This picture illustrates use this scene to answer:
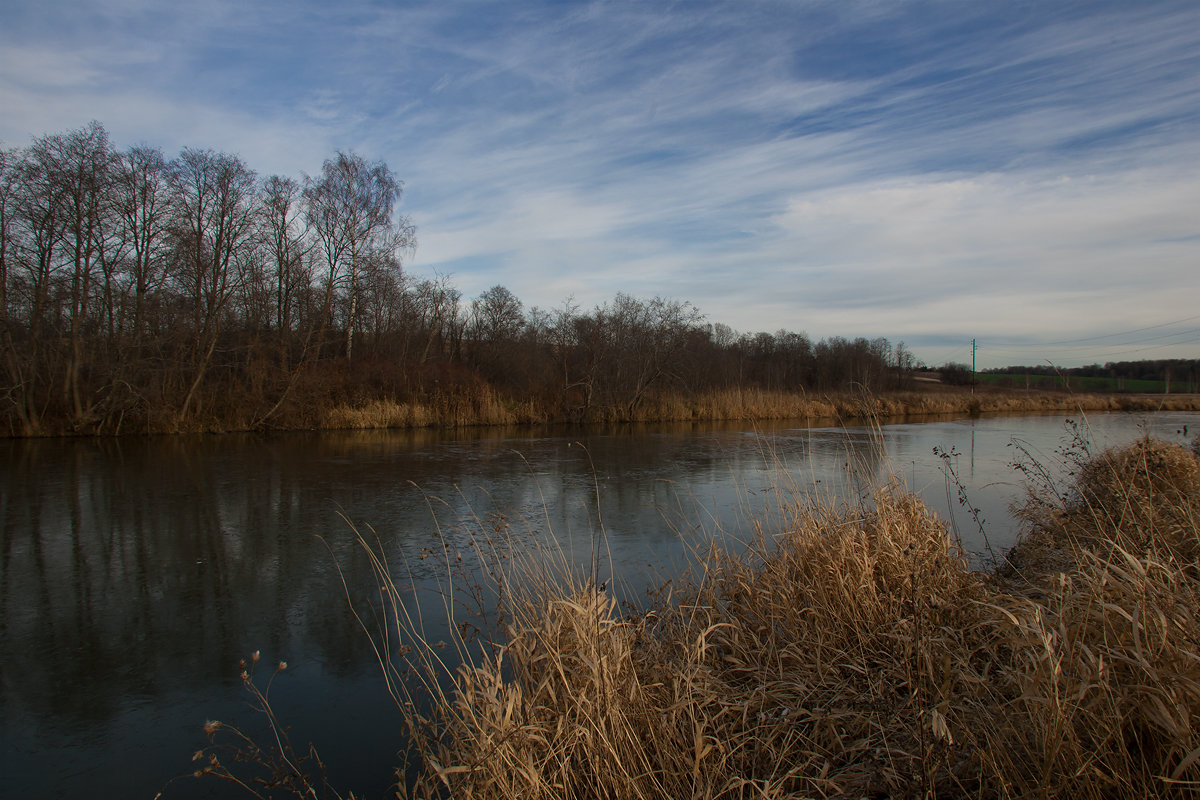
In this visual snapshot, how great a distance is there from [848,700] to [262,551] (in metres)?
5.34

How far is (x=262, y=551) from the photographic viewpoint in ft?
19.9

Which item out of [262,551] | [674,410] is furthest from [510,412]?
[262,551]

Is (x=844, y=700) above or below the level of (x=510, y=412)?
below

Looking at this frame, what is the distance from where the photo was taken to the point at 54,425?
1602cm

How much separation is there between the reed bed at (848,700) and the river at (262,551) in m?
0.87

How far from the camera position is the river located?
3133 millimetres

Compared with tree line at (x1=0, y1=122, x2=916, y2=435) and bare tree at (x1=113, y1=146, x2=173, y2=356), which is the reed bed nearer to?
tree line at (x1=0, y1=122, x2=916, y2=435)

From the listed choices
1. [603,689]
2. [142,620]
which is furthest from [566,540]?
[603,689]

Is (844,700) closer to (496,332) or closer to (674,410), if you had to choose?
(674,410)

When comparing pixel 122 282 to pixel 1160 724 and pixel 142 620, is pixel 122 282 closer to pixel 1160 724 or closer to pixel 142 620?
pixel 142 620

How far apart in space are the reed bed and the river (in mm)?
869

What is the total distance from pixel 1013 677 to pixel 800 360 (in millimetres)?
43523

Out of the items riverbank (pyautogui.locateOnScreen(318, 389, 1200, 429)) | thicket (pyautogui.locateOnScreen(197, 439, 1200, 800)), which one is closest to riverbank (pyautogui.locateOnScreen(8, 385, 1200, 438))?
riverbank (pyautogui.locateOnScreen(318, 389, 1200, 429))

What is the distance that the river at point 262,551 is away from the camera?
10.3ft
